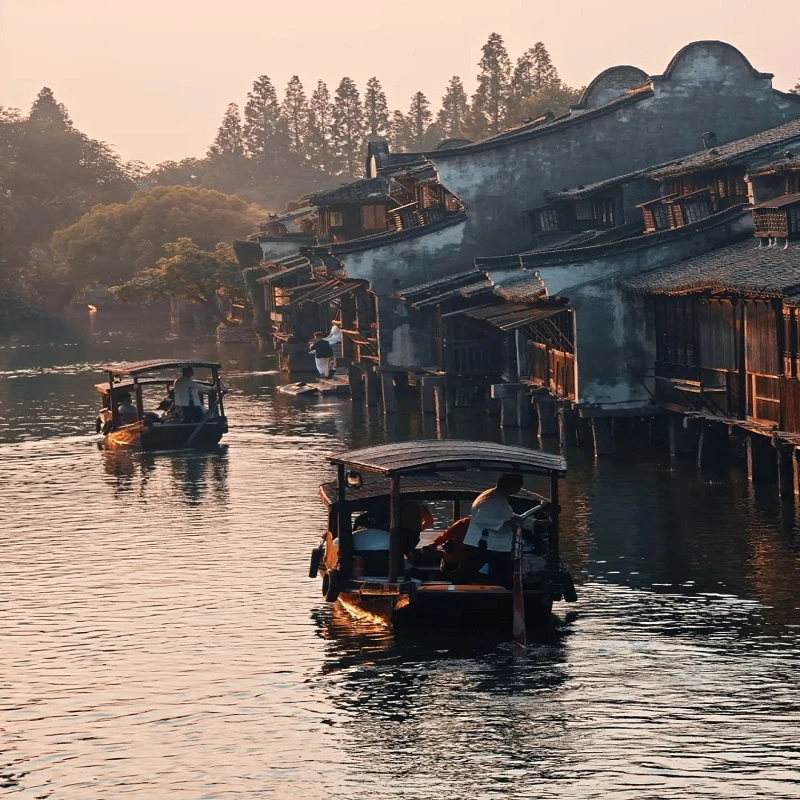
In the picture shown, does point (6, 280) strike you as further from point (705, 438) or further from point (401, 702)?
point (401, 702)

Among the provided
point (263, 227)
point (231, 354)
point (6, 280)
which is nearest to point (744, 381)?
point (231, 354)

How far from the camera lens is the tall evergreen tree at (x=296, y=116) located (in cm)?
19400

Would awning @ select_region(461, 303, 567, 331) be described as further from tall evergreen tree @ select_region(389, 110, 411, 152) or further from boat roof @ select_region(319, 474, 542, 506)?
tall evergreen tree @ select_region(389, 110, 411, 152)

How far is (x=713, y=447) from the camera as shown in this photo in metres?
38.8

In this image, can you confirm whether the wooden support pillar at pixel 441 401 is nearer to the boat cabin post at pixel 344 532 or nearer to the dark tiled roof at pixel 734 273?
the dark tiled roof at pixel 734 273

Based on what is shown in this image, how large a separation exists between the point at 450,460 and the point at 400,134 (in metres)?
165

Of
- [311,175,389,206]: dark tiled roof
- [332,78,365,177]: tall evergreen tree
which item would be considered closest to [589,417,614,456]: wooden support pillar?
[311,175,389,206]: dark tiled roof

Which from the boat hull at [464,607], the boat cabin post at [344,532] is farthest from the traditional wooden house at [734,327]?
the boat hull at [464,607]

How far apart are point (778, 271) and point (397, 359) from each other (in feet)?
76.2

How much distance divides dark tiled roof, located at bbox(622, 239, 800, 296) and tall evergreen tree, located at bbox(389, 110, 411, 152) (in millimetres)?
146179

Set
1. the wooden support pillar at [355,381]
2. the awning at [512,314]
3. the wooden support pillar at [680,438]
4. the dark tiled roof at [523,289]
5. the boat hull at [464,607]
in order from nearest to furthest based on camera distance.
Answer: the boat hull at [464,607] < the wooden support pillar at [680,438] < the awning at [512,314] < the dark tiled roof at [523,289] < the wooden support pillar at [355,381]

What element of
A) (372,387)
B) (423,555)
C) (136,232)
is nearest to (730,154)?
(372,387)

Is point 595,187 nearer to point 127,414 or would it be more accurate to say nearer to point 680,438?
point 680,438

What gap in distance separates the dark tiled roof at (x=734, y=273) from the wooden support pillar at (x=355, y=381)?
21507mm
